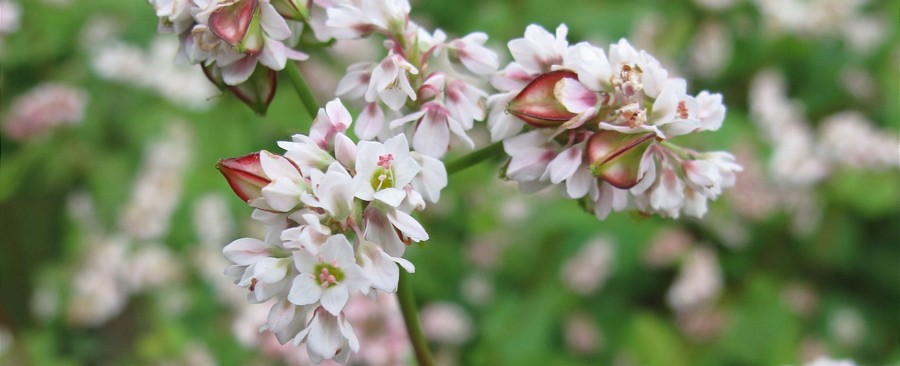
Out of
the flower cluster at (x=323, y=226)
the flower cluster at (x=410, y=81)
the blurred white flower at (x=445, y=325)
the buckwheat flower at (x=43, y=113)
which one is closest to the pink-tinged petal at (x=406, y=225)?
the flower cluster at (x=323, y=226)

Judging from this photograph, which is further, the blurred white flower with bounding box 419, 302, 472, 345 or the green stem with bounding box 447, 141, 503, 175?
the blurred white flower with bounding box 419, 302, 472, 345

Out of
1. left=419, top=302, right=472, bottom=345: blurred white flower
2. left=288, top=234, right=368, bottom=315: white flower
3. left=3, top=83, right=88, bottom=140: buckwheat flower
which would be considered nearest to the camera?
left=288, top=234, right=368, bottom=315: white flower

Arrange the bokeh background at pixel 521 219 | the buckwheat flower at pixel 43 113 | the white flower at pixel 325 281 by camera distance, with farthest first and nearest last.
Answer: the buckwheat flower at pixel 43 113 → the bokeh background at pixel 521 219 → the white flower at pixel 325 281

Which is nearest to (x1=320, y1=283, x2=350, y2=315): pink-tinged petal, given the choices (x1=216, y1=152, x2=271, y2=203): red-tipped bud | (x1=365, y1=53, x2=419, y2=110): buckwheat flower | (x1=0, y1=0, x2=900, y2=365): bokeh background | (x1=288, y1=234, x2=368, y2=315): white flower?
(x1=288, y1=234, x2=368, y2=315): white flower

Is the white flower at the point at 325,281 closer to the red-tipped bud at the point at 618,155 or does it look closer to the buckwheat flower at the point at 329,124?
the buckwheat flower at the point at 329,124

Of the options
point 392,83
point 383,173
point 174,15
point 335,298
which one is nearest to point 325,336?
point 335,298

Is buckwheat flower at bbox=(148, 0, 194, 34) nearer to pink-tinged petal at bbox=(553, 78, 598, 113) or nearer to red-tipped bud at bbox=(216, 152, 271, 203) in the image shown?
red-tipped bud at bbox=(216, 152, 271, 203)

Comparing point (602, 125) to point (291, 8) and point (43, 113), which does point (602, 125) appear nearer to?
point (291, 8)
